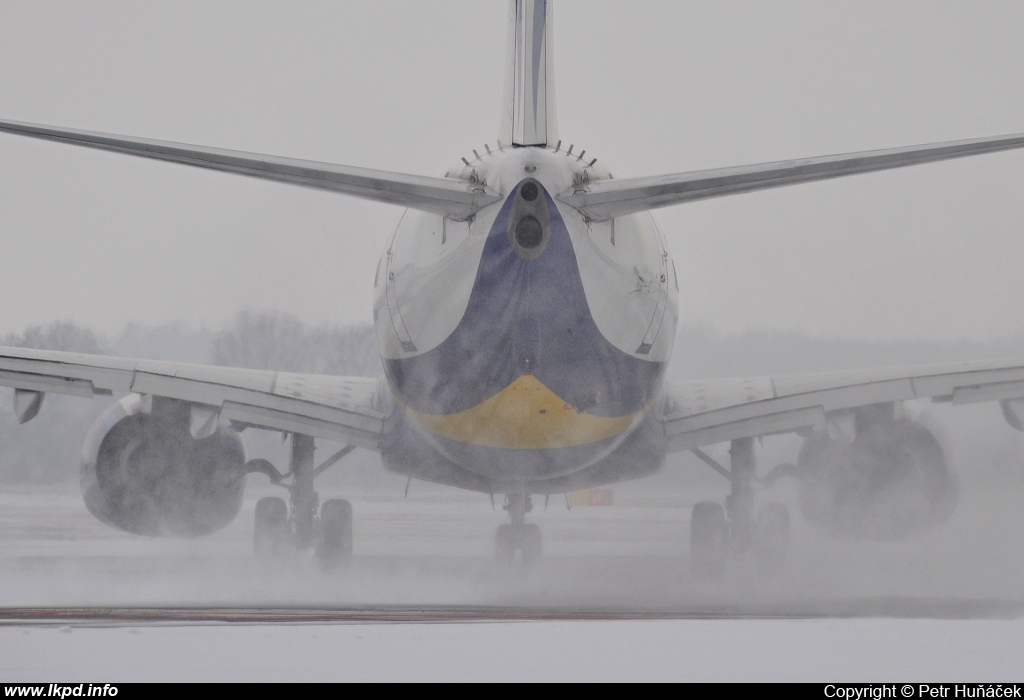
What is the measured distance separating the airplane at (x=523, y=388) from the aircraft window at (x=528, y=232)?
1 centimetres

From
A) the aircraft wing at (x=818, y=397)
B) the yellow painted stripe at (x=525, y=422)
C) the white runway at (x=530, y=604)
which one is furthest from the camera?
the aircraft wing at (x=818, y=397)

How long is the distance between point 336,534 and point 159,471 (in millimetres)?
2547

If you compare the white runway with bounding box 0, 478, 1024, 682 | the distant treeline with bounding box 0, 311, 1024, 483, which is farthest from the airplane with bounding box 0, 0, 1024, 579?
the distant treeline with bounding box 0, 311, 1024, 483

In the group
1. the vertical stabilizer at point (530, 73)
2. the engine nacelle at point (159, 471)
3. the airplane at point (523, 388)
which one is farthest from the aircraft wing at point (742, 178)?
the engine nacelle at point (159, 471)

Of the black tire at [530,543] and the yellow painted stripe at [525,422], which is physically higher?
the black tire at [530,543]

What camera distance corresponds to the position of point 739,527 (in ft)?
47.8

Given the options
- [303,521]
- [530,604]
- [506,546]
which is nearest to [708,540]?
[506,546]

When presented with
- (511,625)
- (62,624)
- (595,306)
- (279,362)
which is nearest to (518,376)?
(595,306)

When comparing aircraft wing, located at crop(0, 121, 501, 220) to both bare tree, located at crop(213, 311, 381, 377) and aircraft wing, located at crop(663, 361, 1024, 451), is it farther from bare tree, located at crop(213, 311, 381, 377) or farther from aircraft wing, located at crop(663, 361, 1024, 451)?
bare tree, located at crop(213, 311, 381, 377)

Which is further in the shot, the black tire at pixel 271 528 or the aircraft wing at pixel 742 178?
the black tire at pixel 271 528

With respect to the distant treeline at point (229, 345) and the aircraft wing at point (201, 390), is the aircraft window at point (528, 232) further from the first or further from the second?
the distant treeline at point (229, 345)

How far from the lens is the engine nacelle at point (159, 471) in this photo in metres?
13.4

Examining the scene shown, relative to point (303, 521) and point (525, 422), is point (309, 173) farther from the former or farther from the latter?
point (303, 521)

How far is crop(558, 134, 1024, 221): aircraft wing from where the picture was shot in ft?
23.1
